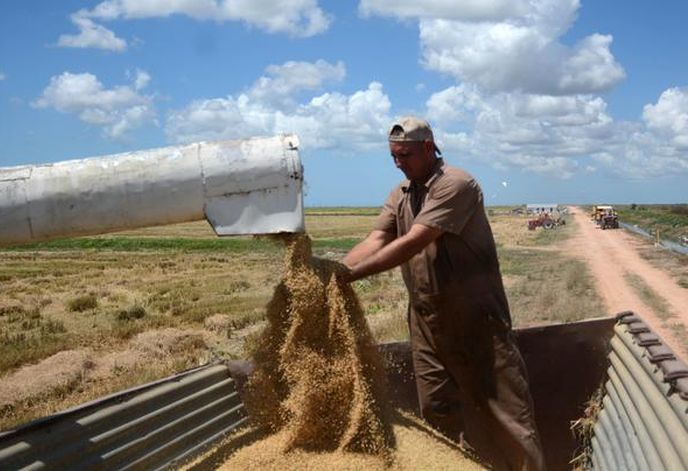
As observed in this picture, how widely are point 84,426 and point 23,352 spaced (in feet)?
29.5

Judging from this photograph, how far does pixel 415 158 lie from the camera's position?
13.1ft

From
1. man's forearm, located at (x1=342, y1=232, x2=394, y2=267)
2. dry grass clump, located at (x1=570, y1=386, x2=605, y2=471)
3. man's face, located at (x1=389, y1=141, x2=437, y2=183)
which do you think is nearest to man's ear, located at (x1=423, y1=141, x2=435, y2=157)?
man's face, located at (x1=389, y1=141, x2=437, y2=183)

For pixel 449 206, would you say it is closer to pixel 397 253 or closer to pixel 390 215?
pixel 397 253

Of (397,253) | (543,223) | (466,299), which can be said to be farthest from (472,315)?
(543,223)

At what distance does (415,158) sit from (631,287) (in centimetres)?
1493

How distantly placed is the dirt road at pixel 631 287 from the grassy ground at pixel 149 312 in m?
0.60

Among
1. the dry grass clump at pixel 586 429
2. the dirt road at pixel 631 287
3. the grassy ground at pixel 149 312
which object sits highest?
the dry grass clump at pixel 586 429

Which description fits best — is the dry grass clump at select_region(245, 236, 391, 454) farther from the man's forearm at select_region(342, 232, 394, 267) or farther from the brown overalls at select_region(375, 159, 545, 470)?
the brown overalls at select_region(375, 159, 545, 470)

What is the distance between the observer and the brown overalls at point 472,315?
397 centimetres

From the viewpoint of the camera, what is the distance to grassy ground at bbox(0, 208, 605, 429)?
29.6ft

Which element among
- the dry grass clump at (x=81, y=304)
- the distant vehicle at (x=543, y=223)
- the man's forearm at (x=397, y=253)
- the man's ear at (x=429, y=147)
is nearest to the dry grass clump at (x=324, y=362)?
the man's forearm at (x=397, y=253)

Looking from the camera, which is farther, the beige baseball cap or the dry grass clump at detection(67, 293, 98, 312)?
the dry grass clump at detection(67, 293, 98, 312)

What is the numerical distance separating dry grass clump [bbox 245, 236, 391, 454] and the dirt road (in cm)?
641

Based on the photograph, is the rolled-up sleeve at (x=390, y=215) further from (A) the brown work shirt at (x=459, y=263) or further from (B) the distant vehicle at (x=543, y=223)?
(B) the distant vehicle at (x=543, y=223)
